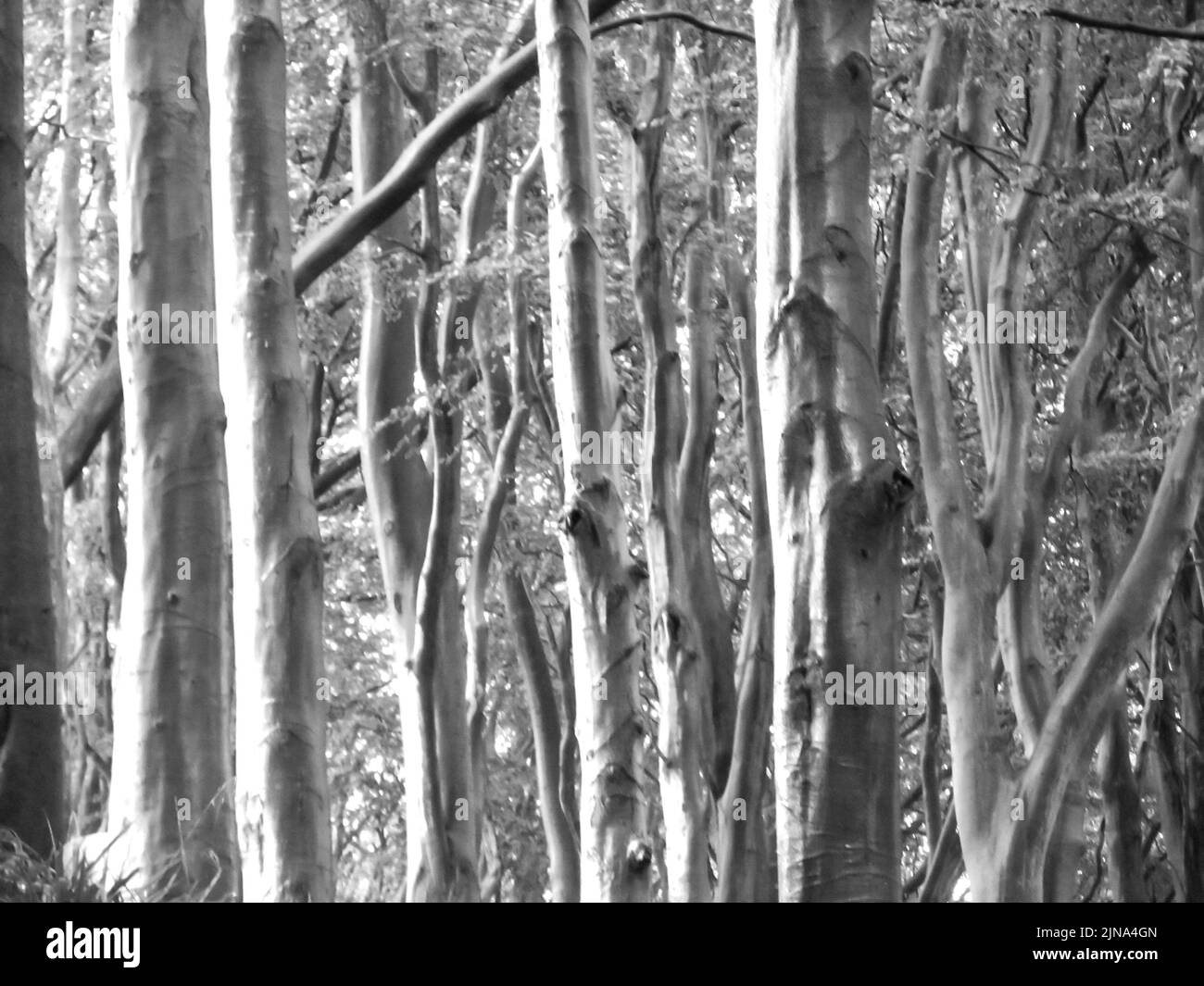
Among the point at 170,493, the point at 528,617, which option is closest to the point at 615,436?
the point at 170,493

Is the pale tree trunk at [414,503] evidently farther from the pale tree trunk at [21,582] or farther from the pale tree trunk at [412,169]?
the pale tree trunk at [21,582]

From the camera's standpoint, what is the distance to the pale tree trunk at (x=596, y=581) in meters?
8.82

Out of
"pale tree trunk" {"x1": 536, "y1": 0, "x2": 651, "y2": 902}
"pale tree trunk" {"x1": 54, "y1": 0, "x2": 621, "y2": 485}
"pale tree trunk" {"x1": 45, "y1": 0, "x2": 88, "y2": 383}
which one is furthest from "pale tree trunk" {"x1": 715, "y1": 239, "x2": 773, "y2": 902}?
"pale tree trunk" {"x1": 45, "y1": 0, "x2": 88, "y2": 383}

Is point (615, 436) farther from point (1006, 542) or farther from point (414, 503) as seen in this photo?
point (414, 503)

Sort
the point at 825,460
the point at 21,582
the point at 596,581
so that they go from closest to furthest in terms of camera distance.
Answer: the point at 825,460 → the point at 21,582 → the point at 596,581

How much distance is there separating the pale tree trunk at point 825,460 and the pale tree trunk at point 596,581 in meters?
2.87

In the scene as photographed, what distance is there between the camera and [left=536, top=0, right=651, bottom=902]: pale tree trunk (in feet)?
28.9

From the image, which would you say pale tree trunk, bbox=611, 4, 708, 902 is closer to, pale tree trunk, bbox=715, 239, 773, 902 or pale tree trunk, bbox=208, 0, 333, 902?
pale tree trunk, bbox=715, 239, 773, 902

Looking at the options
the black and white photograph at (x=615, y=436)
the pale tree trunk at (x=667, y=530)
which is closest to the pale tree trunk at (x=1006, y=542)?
the black and white photograph at (x=615, y=436)

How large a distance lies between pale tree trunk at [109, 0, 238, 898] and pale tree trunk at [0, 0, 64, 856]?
1.86ft

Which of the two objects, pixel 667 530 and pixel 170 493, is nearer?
pixel 170 493

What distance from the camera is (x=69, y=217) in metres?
15.9

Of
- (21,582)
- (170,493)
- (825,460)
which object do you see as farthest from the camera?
(170,493)

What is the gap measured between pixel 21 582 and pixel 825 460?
9.78ft
